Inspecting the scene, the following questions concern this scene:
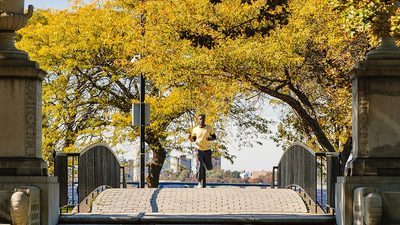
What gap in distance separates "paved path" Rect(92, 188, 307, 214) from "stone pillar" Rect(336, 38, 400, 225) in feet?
8.78

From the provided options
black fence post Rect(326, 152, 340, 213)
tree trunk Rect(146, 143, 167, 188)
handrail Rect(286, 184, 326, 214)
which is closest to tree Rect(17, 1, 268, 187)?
tree trunk Rect(146, 143, 167, 188)

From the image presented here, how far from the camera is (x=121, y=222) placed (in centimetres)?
1373

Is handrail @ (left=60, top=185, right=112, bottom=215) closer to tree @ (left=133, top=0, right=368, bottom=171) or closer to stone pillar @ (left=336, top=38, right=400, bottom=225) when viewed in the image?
stone pillar @ (left=336, top=38, right=400, bottom=225)

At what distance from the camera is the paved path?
15.9 metres

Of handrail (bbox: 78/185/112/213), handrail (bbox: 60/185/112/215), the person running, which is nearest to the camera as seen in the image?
handrail (bbox: 60/185/112/215)

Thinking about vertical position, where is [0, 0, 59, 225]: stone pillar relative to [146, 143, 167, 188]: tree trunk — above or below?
above

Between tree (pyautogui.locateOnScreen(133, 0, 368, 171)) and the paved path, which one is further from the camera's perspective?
tree (pyautogui.locateOnScreen(133, 0, 368, 171))

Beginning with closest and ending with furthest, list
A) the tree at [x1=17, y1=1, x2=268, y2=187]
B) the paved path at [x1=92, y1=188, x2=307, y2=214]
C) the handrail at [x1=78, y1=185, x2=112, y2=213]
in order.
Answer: the paved path at [x1=92, y1=188, x2=307, y2=214] < the handrail at [x1=78, y1=185, x2=112, y2=213] < the tree at [x1=17, y1=1, x2=268, y2=187]

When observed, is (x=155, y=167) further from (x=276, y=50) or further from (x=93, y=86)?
(x=276, y=50)

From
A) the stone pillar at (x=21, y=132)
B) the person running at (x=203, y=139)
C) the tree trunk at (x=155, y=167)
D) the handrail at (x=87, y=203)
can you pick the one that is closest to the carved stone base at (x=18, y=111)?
the stone pillar at (x=21, y=132)

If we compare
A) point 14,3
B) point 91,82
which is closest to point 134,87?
point 91,82

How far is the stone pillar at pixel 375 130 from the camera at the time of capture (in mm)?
13023

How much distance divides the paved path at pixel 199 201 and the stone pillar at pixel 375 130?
2.68m

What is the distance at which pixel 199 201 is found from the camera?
1680 cm
